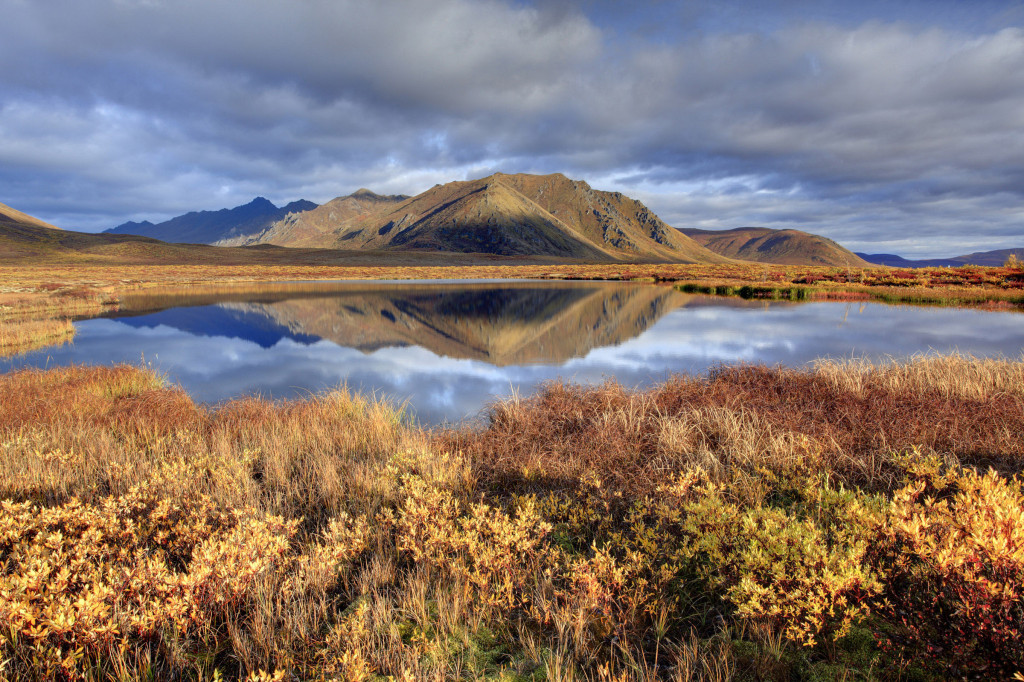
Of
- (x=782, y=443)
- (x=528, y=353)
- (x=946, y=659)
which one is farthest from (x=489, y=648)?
(x=528, y=353)

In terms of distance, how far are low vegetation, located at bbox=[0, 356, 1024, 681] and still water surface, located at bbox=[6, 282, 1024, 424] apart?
495 cm

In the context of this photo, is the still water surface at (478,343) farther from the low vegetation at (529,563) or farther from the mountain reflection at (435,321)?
the low vegetation at (529,563)

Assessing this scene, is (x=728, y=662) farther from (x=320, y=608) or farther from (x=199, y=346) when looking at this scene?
(x=199, y=346)

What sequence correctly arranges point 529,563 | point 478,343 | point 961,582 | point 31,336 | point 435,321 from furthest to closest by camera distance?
point 435,321, point 478,343, point 31,336, point 529,563, point 961,582

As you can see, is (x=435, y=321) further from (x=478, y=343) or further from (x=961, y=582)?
(x=961, y=582)

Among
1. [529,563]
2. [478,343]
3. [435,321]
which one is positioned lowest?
[529,563]

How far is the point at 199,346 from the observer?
67.0ft

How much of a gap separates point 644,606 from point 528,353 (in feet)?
47.9

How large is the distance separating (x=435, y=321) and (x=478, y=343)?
8222mm

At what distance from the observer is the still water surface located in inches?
549

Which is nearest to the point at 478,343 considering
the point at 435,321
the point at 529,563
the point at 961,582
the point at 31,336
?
the point at 435,321

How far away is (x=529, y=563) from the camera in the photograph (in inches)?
168

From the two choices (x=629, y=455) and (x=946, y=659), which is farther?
(x=629, y=455)

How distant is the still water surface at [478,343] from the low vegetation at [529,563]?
16.2ft
